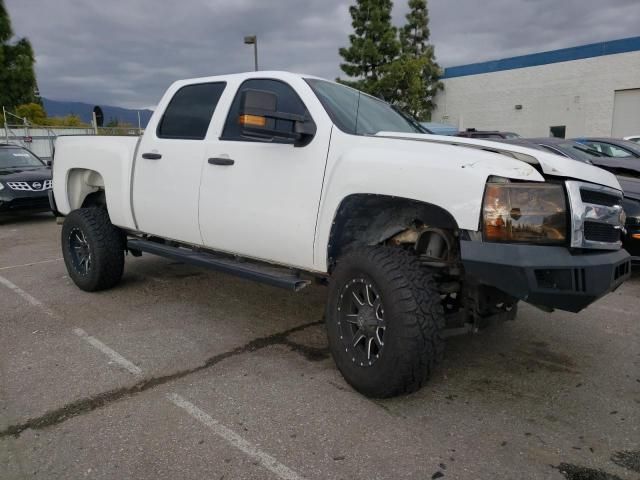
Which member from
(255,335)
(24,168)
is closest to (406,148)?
(255,335)

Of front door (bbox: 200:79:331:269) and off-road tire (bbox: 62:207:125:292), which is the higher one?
front door (bbox: 200:79:331:269)

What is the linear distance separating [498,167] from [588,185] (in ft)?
1.80

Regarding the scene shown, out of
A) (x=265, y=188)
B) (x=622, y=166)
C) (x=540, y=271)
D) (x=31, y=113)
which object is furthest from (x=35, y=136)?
(x=540, y=271)

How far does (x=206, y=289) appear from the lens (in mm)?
5625

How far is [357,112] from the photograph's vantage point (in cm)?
376

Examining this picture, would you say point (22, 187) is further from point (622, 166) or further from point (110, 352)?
point (622, 166)

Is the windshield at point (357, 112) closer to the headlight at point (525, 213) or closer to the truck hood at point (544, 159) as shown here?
the truck hood at point (544, 159)

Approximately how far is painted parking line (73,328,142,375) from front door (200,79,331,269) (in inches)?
42.1

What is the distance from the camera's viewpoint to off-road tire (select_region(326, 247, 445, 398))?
2.86 metres

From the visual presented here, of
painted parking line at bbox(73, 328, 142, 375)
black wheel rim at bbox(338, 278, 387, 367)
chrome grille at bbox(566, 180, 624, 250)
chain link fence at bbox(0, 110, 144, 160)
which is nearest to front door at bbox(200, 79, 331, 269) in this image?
black wheel rim at bbox(338, 278, 387, 367)

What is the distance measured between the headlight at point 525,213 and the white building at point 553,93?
26841 mm

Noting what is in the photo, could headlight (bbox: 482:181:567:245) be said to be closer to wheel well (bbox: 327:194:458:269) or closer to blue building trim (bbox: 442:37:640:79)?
wheel well (bbox: 327:194:458:269)

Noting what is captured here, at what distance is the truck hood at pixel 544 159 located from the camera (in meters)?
2.71

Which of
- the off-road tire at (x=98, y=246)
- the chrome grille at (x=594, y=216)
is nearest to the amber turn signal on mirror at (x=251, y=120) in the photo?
the chrome grille at (x=594, y=216)
